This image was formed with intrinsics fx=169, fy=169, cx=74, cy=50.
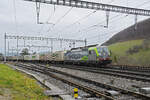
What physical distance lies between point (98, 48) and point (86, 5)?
8.96 meters

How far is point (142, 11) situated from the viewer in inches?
787

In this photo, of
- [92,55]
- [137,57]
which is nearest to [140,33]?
[137,57]

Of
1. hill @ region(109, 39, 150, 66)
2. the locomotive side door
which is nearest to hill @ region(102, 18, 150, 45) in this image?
hill @ region(109, 39, 150, 66)

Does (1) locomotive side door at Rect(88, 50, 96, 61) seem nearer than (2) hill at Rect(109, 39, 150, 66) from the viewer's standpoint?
Yes

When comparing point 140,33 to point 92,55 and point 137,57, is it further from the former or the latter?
point 92,55

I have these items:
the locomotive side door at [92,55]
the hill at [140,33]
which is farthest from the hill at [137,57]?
the hill at [140,33]

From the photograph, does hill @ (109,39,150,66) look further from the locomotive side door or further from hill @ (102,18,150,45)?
hill @ (102,18,150,45)

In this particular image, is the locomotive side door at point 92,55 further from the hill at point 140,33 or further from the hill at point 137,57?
the hill at point 140,33

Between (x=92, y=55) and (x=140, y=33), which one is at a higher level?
(x=140, y=33)

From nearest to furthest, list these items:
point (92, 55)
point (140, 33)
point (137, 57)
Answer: point (92, 55), point (137, 57), point (140, 33)

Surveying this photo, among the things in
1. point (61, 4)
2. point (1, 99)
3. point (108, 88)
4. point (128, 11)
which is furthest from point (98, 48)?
point (1, 99)

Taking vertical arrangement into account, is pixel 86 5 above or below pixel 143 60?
above

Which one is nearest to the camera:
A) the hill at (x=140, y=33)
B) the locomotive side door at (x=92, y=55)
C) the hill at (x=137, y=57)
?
the locomotive side door at (x=92, y=55)

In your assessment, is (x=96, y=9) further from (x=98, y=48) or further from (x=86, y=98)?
(x=86, y=98)
